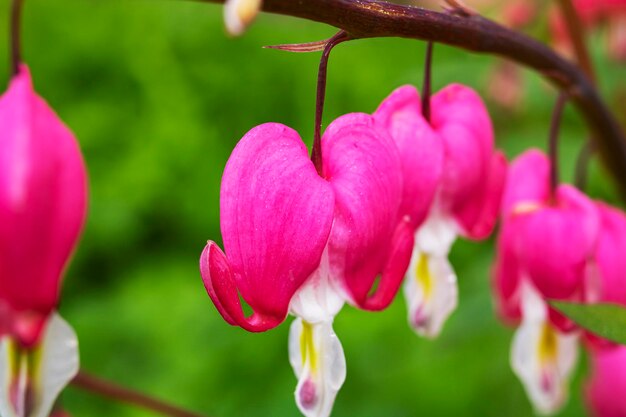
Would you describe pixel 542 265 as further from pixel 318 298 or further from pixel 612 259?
pixel 318 298

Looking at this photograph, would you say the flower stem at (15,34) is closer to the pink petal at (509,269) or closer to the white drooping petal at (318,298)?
the white drooping petal at (318,298)

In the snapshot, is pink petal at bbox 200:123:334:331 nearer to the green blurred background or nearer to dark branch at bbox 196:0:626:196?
dark branch at bbox 196:0:626:196

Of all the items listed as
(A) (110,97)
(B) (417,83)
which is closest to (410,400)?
(B) (417,83)

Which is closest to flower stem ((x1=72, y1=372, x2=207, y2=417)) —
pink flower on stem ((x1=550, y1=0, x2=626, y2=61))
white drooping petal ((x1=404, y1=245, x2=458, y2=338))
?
white drooping petal ((x1=404, y1=245, x2=458, y2=338))

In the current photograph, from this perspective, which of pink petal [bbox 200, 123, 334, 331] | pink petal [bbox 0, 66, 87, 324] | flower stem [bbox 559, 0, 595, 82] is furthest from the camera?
flower stem [bbox 559, 0, 595, 82]

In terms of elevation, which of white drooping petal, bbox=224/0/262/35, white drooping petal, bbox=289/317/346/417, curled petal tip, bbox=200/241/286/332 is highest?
white drooping petal, bbox=224/0/262/35

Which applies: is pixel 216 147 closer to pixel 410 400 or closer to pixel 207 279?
pixel 410 400
